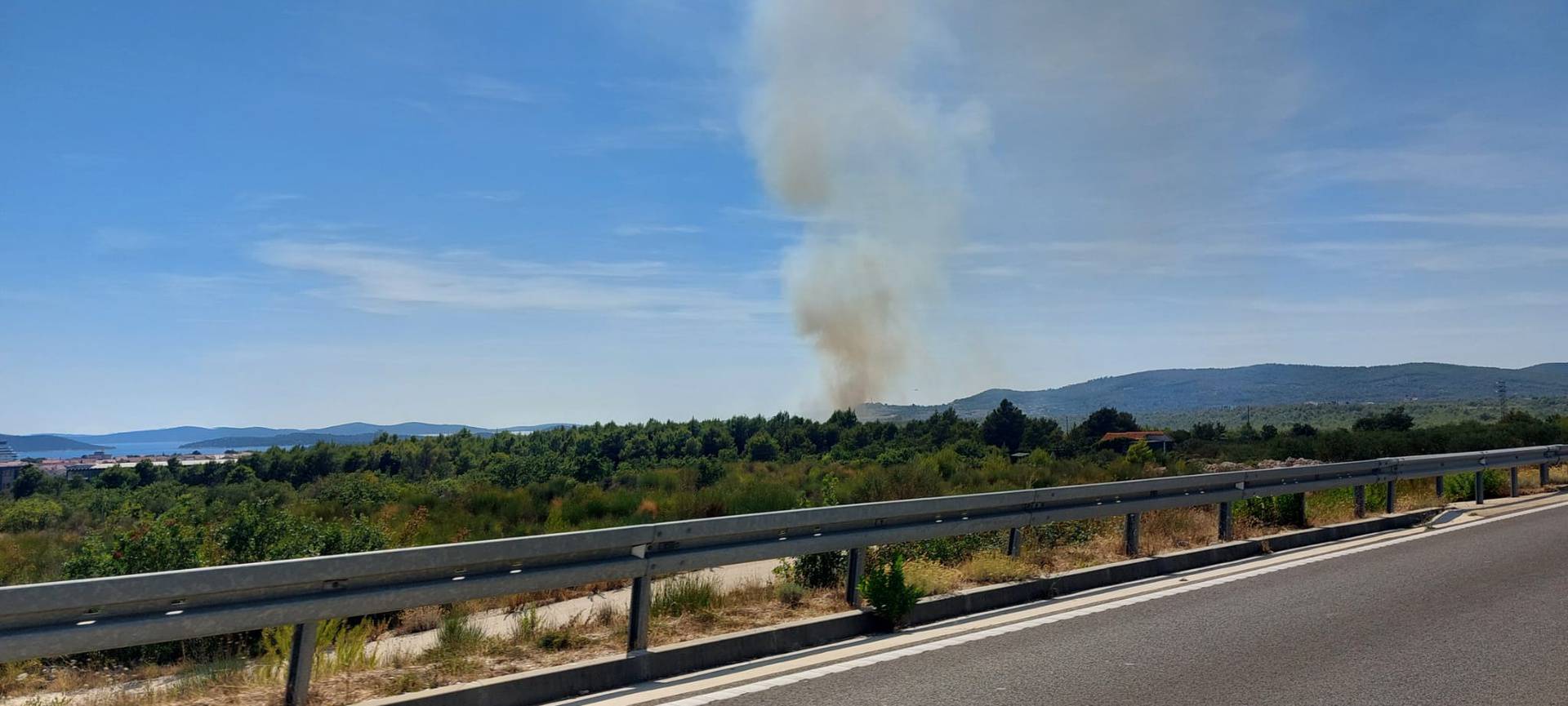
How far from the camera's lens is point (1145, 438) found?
244 feet

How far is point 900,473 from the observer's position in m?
24.4

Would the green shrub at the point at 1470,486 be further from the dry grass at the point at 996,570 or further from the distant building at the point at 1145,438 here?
the distant building at the point at 1145,438

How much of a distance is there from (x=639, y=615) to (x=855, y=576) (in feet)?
6.91

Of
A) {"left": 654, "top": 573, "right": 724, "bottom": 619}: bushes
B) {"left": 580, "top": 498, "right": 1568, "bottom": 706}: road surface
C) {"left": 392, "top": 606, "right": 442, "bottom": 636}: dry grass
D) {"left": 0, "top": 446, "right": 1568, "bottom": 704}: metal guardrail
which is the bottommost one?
{"left": 392, "top": 606, "right": 442, "bottom": 636}: dry grass

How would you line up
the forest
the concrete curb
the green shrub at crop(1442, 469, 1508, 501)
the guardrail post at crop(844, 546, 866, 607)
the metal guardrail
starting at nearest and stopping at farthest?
1. the metal guardrail
2. the concrete curb
3. the guardrail post at crop(844, 546, 866, 607)
4. the forest
5. the green shrub at crop(1442, 469, 1508, 501)

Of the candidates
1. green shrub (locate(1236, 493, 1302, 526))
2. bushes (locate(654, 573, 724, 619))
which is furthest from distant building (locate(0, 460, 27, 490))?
green shrub (locate(1236, 493, 1302, 526))

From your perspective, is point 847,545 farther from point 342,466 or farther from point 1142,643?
point 342,466

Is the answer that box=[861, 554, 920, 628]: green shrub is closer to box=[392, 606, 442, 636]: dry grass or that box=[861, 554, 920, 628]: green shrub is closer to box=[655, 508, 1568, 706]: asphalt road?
box=[655, 508, 1568, 706]: asphalt road

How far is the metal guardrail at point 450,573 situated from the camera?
4.68 meters

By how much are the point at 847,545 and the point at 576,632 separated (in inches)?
84.8

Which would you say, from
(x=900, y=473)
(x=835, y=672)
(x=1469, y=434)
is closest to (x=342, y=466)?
(x=900, y=473)

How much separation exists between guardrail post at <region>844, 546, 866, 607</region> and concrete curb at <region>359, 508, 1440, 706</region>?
26 centimetres

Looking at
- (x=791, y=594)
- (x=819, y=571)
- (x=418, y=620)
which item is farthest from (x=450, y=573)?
(x=418, y=620)

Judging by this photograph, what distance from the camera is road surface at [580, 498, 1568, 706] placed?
19.4 feet
